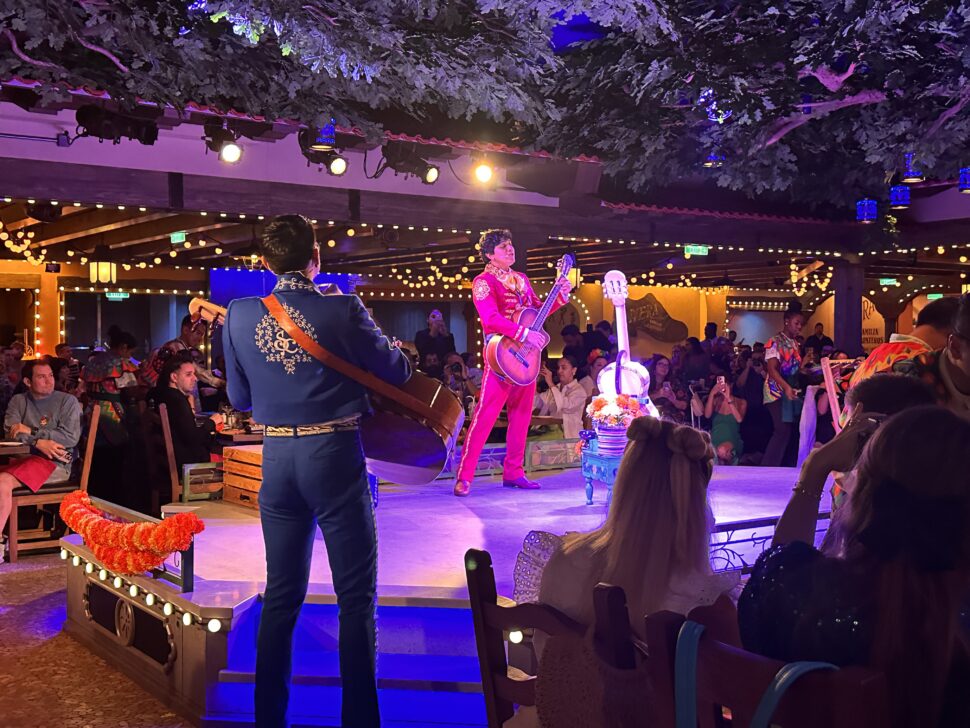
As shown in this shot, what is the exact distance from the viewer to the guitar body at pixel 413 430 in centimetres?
354

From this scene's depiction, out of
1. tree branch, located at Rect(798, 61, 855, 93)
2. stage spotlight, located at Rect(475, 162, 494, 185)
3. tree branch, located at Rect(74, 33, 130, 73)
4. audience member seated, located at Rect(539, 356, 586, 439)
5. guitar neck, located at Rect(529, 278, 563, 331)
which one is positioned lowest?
audience member seated, located at Rect(539, 356, 586, 439)

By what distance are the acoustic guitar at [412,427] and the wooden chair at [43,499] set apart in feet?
12.8

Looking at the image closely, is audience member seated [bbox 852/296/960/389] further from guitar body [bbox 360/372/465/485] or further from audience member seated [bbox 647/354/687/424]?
audience member seated [bbox 647/354/687/424]

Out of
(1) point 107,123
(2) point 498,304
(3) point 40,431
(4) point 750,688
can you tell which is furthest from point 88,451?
(4) point 750,688

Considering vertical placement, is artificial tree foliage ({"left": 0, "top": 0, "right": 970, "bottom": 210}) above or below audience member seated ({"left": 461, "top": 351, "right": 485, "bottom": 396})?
above

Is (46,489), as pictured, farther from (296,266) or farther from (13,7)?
(296,266)

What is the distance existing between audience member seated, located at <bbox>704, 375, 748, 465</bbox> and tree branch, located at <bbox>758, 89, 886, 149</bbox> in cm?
246

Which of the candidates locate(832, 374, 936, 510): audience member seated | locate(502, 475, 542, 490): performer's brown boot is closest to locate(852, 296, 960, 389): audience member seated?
locate(832, 374, 936, 510): audience member seated

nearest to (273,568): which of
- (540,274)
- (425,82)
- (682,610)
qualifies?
(682,610)

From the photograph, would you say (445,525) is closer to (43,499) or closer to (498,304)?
(498,304)

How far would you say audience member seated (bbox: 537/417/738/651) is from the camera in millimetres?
2459

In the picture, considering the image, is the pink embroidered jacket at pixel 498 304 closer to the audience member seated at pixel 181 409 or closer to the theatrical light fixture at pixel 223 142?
the audience member seated at pixel 181 409

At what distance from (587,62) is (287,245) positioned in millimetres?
3575

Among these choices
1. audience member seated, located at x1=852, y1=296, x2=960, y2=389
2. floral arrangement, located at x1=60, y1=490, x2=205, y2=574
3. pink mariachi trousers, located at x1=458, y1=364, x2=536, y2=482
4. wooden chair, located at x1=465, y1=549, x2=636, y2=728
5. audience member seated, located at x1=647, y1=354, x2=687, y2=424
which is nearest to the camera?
wooden chair, located at x1=465, y1=549, x2=636, y2=728
